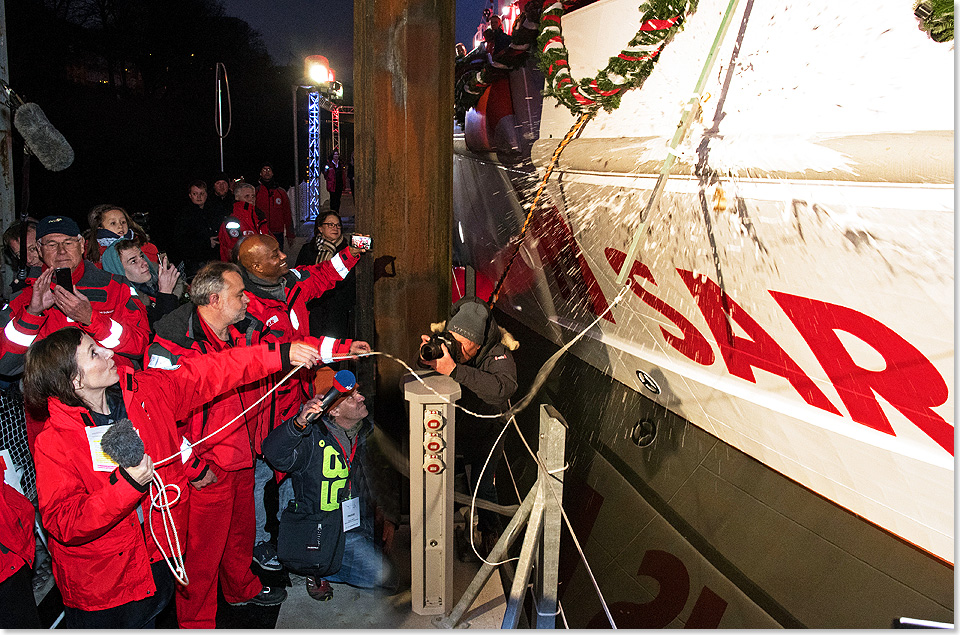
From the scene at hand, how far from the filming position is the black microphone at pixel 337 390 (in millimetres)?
2621

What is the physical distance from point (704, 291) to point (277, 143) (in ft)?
69.5

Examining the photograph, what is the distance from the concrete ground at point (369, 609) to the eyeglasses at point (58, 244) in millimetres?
1905

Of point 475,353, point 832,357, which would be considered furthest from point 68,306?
point 832,357

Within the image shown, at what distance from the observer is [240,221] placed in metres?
6.95

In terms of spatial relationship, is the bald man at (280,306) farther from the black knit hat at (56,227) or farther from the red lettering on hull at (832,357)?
the red lettering on hull at (832,357)

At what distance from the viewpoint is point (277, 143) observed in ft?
71.7

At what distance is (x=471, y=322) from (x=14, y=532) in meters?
1.90

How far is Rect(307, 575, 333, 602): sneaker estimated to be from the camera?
304cm

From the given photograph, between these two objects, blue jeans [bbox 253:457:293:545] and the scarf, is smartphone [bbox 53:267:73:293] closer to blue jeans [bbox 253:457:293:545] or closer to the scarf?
blue jeans [bbox 253:457:293:545]

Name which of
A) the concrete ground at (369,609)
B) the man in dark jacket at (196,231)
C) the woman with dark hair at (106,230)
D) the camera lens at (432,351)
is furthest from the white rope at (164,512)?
the man in dark jacket at (196,231)

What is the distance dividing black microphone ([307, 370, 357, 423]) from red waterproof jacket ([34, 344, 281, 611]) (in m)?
0.42

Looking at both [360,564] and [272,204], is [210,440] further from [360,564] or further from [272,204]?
[272,204]

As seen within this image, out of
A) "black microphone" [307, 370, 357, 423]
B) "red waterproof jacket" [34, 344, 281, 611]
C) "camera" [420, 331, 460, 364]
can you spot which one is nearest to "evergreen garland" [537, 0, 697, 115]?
"camera" [420, 331, 460, 364]

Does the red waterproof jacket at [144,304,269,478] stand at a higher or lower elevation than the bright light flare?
lower
